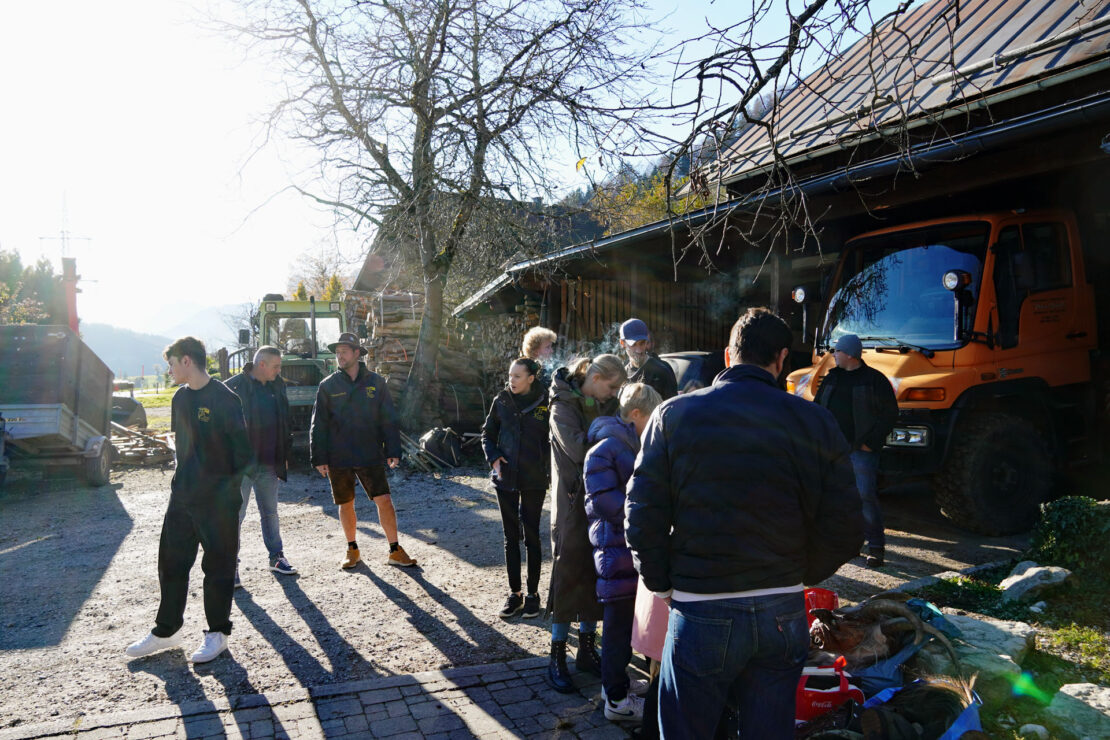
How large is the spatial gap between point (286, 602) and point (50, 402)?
22.8 ft

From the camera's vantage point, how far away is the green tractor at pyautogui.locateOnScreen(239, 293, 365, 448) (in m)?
12.9

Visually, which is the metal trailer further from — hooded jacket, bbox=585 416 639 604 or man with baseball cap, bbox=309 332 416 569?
hooded jacket, bbox=585 416 639 604

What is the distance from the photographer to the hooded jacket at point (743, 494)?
83.9 inches

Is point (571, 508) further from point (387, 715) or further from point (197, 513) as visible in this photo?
point (197, 513)

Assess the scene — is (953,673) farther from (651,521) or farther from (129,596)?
(129,596)

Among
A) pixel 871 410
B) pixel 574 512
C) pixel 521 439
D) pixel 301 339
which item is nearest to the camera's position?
pixel 574 512

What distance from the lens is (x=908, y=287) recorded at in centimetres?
657

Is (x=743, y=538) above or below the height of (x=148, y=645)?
above

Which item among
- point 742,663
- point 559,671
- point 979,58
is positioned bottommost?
point 559,671

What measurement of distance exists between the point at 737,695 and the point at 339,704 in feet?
7.19

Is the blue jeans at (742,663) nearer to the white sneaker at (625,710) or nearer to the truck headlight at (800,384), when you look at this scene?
the white sneaker at (625,710)

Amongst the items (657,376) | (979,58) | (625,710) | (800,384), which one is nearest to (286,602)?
(625,710)

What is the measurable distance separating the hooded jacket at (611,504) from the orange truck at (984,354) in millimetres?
3787

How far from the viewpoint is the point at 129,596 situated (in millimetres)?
5320
